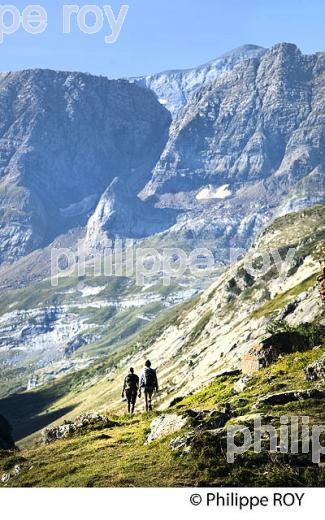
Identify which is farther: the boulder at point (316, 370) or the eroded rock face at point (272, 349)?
the eroded rock face at point (272, 349)

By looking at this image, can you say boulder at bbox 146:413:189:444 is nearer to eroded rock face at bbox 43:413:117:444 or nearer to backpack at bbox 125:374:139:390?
eroded rock face at bbox 43:413:117:444

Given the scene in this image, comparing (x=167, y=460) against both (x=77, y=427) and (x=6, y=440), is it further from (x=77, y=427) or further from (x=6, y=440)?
(x=6, y=440)

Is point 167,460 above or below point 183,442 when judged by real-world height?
below

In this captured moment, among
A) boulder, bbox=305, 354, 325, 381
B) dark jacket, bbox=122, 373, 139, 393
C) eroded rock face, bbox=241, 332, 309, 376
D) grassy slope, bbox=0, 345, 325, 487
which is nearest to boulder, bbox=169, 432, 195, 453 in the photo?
grassy slope, bbox=0, 345, 325, 487

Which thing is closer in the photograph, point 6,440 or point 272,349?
point 272,349

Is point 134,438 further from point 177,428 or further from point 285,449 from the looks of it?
point 285,449

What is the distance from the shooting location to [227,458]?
3225 cm

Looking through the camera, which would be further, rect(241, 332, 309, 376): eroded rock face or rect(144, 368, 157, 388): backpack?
rect(144, 368, 157, 388): backpack

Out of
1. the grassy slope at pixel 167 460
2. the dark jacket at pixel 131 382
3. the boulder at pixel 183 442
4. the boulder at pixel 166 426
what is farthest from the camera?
the dark jacket at pixel 131 382

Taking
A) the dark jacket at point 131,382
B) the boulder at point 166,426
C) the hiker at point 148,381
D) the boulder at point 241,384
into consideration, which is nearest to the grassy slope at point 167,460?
the boulder at point 241,384

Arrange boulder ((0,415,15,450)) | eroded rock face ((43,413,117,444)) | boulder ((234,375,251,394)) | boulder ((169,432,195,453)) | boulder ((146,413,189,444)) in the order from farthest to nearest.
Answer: boulder ((0,415,15,450)), eroded rock face ((43,413,117,444)), boulder ((234,375,251,394)), boulder ((146,413,189,444)), boulder ((169,432,195,453))

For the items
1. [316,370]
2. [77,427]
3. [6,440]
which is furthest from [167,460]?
[6,440]

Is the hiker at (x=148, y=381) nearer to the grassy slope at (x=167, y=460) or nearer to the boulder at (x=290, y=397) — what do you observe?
the grassy slope at (x=167, y=460)
